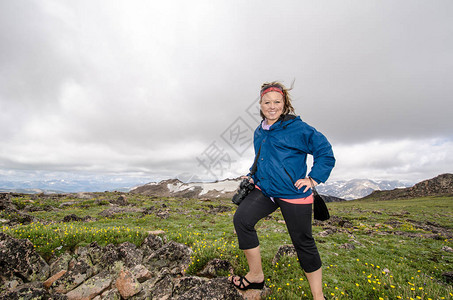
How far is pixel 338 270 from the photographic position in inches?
297

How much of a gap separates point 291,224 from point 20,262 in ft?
27.5

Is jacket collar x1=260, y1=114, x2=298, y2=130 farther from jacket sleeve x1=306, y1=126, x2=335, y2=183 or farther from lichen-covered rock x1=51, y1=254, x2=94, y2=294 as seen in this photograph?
lichen-covered rock x1=51, y1=254, x2=94, y2=294

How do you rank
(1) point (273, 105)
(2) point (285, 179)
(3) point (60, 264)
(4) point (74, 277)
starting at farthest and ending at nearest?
(3) point (60, 264) < (4) point (74, 277) < (1) point (273, 105) < (2) point (285, 179)

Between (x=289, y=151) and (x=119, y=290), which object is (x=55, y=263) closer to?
(x=119, y=290)

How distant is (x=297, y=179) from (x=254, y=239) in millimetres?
1676

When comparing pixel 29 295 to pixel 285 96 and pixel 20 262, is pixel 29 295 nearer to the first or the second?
pixel 20 262

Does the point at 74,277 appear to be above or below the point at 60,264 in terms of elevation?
below

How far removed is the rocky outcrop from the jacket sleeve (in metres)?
3.74

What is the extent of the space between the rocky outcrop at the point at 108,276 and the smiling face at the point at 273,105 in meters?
4.53

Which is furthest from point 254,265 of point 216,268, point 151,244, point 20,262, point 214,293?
point 20,262

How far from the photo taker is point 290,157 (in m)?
4.10

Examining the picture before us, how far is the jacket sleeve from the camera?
363cm

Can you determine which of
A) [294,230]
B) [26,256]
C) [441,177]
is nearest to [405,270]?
[294,230]

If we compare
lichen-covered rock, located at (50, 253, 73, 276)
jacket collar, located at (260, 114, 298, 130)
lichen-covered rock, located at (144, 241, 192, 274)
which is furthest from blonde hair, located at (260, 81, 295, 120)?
lichen-covered rock, located at (50, 253, 73, 276)
